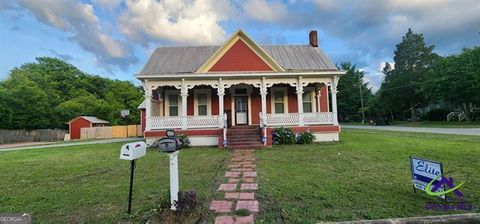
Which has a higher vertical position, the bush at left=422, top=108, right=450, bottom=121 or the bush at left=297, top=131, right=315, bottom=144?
the bush at left=422, top=108, right=450, bottom=121

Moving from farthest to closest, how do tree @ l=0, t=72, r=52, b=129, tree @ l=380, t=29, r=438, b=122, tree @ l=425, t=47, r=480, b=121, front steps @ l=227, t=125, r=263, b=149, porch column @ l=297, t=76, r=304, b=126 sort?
1. tree @ l=380, t=29, r=438, b=122
2. tree @ l=425, t=47, r=480, b=121
3. tree @ l=0, t=72, r=52, b=129
4. porch column @ l=297, t=76, r=304, b=126
5. front steps @ l=227, t=125, r=263, b=149

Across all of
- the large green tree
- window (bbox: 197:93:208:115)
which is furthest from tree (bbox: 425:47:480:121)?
the large green tree

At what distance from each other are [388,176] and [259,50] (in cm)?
1026

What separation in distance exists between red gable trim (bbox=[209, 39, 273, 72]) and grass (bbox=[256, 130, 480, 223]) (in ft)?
23.5

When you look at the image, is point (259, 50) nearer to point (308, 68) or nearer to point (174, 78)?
point (308, 68)

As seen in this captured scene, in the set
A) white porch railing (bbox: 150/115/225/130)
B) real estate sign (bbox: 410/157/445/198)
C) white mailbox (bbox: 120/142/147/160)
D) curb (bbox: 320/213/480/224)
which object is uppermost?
white porch railing (bbox: 150/115/225/130)

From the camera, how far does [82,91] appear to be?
42594 mm

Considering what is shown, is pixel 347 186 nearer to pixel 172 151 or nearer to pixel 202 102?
pixel 172 151

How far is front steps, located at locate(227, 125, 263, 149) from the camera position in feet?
41.0

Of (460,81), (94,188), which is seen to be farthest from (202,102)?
(460,81)

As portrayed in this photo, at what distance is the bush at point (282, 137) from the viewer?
13219 millimetres

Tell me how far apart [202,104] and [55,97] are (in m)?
28.6

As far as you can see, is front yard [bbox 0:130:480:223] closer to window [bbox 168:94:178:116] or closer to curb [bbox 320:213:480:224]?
curb [bbox 320:213:480:224]

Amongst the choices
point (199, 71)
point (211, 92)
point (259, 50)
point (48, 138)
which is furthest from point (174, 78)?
point (48, 138)
